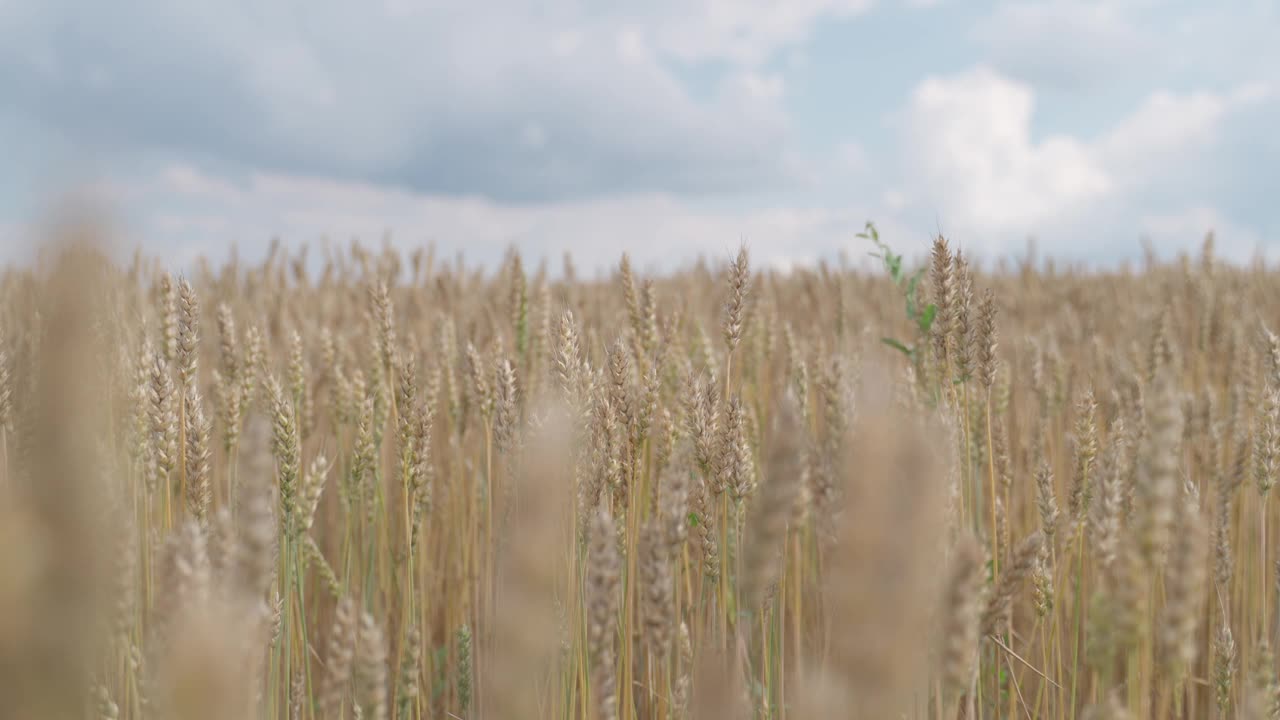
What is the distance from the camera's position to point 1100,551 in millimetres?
1104

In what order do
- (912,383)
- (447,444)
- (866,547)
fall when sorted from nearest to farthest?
(866,547) < (912,383) < (447,444)

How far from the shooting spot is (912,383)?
216 cm

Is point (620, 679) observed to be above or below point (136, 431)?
below

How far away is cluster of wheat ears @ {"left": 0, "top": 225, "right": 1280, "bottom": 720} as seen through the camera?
51cm

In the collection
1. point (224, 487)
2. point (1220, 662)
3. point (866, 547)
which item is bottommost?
point (1220, 662)

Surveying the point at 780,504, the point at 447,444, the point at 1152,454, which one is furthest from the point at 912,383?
the point at 447,444

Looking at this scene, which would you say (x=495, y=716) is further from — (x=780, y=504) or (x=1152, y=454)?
(x=1152, y=454)

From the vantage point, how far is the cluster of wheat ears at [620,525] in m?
0.51

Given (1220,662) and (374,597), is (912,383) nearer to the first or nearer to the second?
(1220,662)

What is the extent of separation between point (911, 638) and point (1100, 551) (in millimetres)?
685

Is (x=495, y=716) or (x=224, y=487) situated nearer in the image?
(x=495, y=716)

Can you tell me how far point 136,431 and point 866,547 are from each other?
4.90ft

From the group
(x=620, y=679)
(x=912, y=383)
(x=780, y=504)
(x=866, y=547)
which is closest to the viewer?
(x=866, y=547)

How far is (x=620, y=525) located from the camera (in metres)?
1.60
